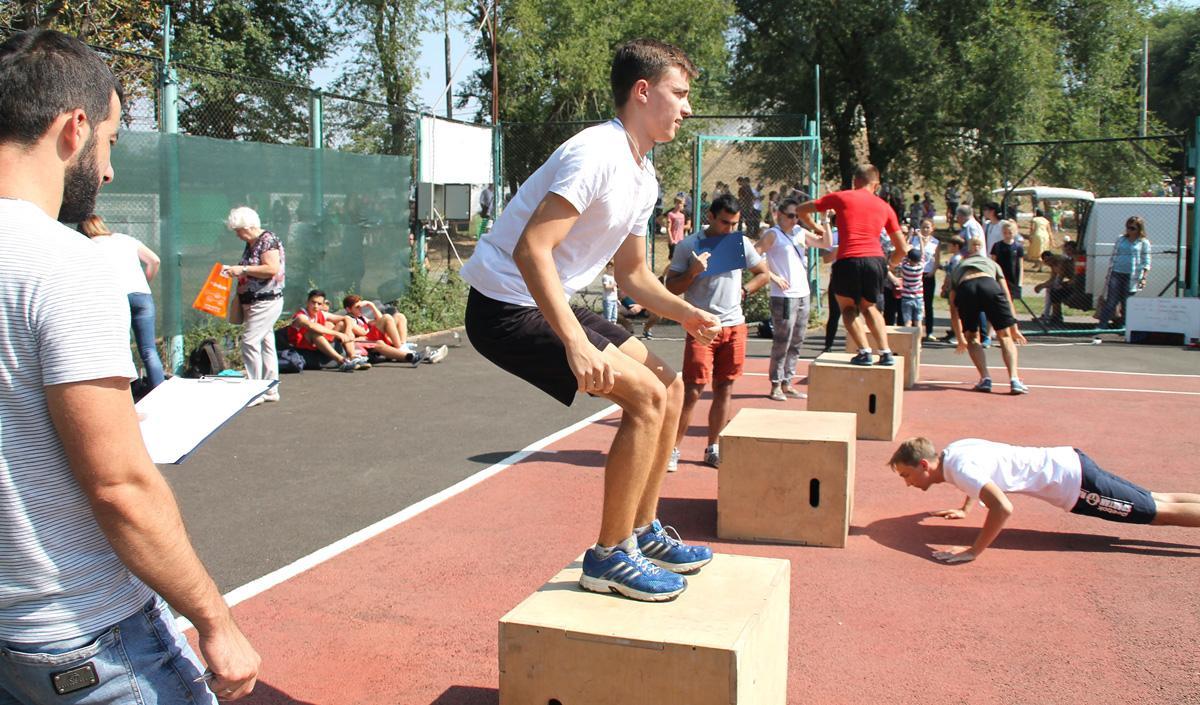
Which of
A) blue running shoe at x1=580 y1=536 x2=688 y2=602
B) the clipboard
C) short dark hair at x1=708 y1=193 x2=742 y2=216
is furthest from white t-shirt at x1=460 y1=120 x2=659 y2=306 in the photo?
short dark hair at x1=708 y1=193 x2=742 y2=216

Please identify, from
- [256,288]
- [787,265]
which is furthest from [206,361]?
[787,265]

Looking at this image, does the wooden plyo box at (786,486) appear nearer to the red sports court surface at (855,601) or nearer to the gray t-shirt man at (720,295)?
the red sports court surface at (855,601)

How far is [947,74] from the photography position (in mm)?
32344

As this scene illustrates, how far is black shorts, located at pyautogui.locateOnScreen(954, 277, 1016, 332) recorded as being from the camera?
1201cm

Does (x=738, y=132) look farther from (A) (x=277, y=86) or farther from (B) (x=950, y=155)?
(B) (x=950, y=155)

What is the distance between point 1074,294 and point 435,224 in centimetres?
1207

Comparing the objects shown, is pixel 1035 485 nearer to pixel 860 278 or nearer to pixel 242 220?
pixel 860 278

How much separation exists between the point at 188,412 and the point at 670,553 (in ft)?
6.64

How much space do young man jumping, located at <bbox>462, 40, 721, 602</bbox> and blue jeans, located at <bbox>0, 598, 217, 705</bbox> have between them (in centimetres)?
169

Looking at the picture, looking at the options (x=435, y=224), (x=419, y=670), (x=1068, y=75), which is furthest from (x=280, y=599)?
(x=1068, y=75)

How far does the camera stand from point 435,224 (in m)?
18.2

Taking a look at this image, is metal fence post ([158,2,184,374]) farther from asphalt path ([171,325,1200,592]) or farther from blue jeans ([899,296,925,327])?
blue jeans ([899,296,925,327])

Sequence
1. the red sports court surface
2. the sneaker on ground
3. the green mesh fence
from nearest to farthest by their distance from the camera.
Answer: the red sports court surface < the green mesh fence < the sneaker on ground

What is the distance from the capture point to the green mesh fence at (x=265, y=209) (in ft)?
38.8
